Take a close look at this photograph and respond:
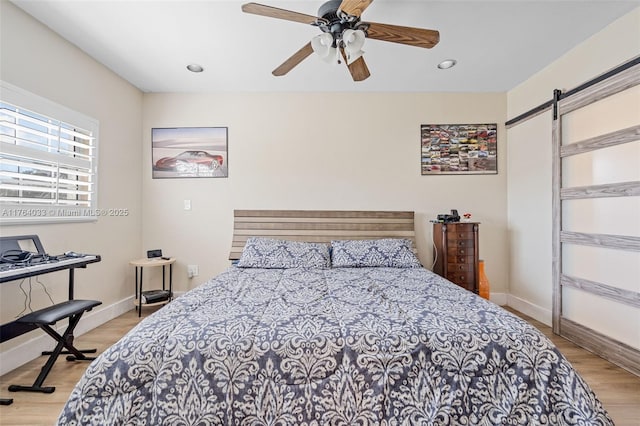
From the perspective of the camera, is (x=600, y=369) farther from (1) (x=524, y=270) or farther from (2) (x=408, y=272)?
(2) (x=408, y=272)

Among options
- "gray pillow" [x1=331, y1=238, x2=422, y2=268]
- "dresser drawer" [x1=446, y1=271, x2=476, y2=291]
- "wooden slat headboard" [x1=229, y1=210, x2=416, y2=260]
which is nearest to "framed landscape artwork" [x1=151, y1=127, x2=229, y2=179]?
"wooden slat headboard" [x1=229, y1=210, x2=416, y2=260]

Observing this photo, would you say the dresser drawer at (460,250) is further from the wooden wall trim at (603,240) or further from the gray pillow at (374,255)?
the wooden wall trim at (603,240)

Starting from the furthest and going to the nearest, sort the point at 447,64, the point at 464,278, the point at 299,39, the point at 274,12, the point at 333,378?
the point at 464,278, the point at 447,64, the point at 299,39, the point at 274,12, the point at 333,378

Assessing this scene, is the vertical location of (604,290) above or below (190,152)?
below

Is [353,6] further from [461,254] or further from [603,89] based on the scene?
[461,254]

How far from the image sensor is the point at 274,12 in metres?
1.67

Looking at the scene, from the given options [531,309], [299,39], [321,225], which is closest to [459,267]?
[531,309]

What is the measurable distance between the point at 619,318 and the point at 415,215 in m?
1.88

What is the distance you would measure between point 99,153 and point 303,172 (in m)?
2.11

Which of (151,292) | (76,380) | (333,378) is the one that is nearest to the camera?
(333,378)

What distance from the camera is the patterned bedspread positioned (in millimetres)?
1145

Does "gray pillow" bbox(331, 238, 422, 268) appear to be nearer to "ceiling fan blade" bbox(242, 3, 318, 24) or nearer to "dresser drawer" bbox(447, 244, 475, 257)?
"dresser drawer" bbox(447, 244, 475, 257)

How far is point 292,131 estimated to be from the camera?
3.47m

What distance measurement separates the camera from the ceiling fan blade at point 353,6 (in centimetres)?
152
